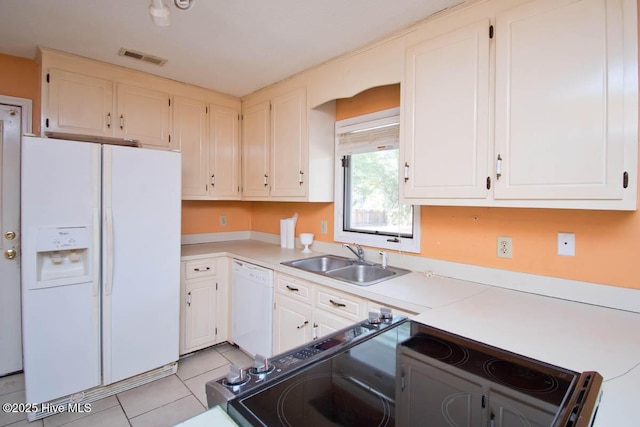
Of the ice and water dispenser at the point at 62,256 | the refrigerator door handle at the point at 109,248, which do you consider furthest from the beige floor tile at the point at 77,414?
the ice and water dispenser at the point at 62,256

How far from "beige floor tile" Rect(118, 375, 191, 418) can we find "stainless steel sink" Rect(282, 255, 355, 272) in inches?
47.0

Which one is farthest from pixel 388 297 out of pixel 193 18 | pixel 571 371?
pixel 193 18

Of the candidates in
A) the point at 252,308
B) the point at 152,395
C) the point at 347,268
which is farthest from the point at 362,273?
the point at 152,395

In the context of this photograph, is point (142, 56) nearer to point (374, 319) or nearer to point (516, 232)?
point (374, 319)

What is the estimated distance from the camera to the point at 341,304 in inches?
72.3

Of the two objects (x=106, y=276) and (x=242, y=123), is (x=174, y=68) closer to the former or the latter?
(x=242, y=123)

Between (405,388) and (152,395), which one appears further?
(152,395)

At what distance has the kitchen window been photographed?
225cm

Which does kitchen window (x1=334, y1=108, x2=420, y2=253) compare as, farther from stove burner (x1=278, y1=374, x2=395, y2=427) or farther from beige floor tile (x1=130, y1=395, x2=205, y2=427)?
beige floor tile (x1=130, y1=395, x2=205, y2=427)

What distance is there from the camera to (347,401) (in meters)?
0.81

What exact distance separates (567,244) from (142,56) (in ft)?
9.70

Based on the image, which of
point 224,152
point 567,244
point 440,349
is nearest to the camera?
point 440,349

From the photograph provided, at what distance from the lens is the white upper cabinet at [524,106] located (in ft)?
3.92

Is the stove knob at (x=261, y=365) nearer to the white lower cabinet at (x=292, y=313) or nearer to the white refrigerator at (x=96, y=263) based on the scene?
the white lower cabinet at (x=292, y=313)
